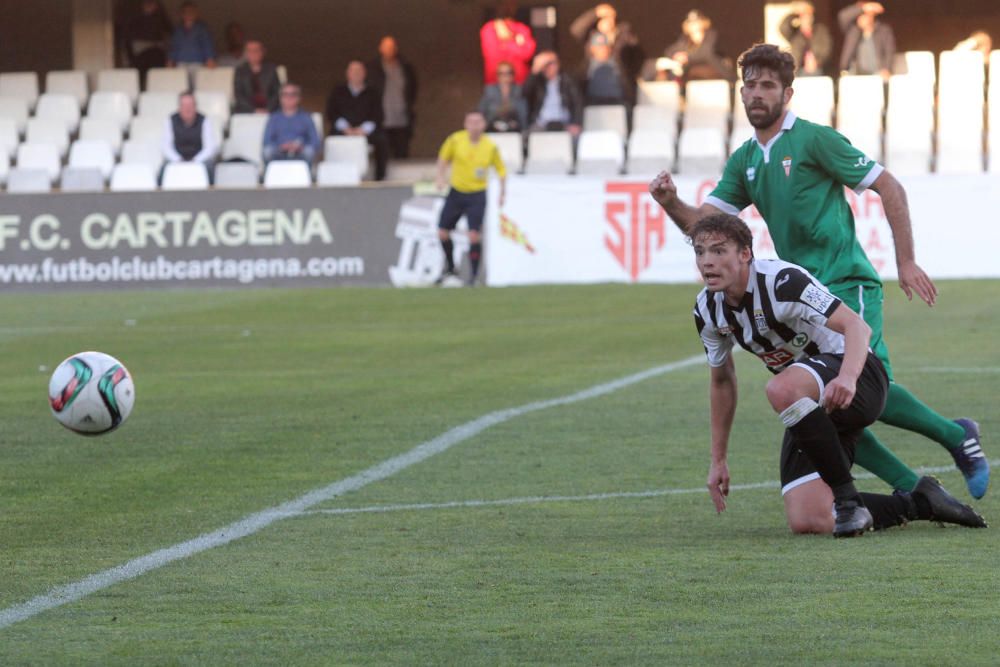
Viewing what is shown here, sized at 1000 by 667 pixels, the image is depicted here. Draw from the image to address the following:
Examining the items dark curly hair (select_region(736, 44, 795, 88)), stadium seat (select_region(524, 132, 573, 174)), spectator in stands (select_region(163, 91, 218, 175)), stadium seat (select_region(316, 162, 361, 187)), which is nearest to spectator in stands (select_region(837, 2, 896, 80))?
stadium seat (select_region(524, 132, 573, 174))

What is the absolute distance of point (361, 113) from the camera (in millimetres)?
25656

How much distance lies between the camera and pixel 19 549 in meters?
6.32

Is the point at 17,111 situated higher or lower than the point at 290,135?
higher

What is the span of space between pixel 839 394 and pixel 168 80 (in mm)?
22488

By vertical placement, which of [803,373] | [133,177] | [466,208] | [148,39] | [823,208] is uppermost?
[148,39]

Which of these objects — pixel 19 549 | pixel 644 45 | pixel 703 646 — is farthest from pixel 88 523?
pixel 644 45

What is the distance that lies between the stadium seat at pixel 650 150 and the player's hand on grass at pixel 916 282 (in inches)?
654

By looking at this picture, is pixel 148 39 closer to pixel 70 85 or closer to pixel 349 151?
pixel 70 85

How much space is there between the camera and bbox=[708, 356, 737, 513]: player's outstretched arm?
6570mm

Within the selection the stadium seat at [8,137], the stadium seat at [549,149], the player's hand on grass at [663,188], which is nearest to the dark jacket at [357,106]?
the stadium seat at [549,149]

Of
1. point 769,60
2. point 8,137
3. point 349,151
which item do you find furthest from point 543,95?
point 769,60

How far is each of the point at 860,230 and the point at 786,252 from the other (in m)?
14.3

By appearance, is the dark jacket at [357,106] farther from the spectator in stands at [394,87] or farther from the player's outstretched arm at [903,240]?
the player's outstretched arm at [903,240]

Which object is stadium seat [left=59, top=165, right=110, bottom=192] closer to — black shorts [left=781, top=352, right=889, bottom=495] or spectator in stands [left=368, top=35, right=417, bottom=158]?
spectator in stands [left=368, top=35, right=417, bottom=158]
